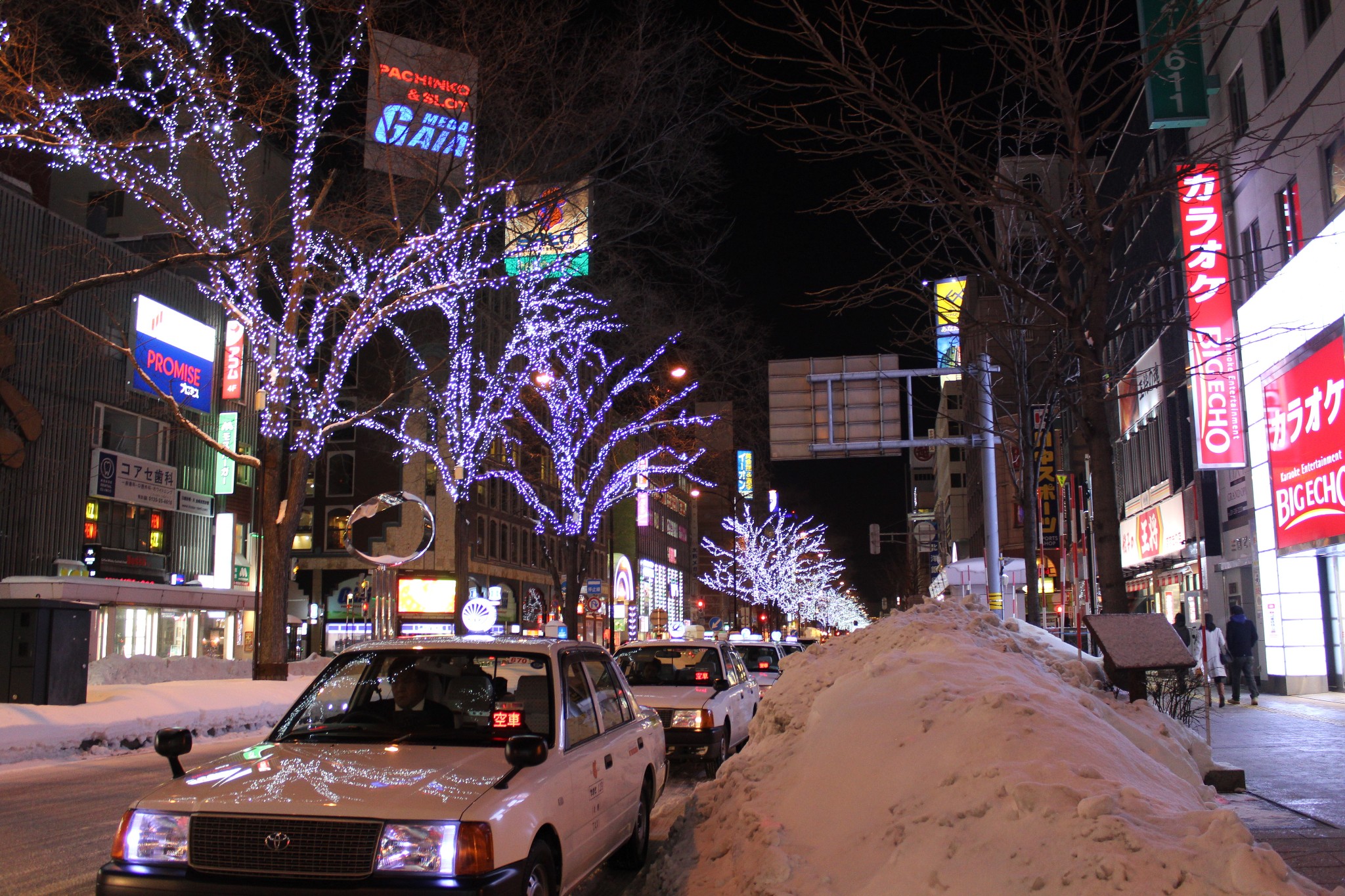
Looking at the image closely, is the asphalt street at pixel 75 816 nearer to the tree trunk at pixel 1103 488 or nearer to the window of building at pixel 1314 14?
the tree trunk at pixel 1103 488

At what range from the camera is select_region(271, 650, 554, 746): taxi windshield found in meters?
5.67

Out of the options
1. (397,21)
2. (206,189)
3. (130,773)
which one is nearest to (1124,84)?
(130,773)

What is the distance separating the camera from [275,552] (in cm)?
1988

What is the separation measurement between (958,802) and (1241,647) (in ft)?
56.4

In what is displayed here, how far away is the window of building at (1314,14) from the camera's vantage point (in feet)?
61.4

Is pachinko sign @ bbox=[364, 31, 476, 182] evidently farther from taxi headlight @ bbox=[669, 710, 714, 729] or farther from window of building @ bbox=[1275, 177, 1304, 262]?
window of building @ bbox=[1275, 177, 1304, 262]

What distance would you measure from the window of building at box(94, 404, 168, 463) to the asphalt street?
25538 mm

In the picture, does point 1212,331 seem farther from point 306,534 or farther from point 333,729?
point 306,534

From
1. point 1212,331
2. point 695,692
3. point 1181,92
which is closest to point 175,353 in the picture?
point 695,692

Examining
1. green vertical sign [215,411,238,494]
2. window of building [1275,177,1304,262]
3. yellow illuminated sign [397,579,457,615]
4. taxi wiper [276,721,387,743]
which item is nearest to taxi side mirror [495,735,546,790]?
taxi wiper [276,721,387,743]

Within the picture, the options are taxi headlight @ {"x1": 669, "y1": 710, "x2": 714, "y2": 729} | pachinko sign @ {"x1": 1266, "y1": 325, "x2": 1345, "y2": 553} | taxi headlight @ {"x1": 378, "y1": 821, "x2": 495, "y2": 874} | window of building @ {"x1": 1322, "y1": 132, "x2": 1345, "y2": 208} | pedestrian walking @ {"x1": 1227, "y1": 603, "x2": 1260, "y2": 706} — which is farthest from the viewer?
pedestrian walking @ {"x1": 1227, "y1": 603, "x2": 1260, "y2": 706}

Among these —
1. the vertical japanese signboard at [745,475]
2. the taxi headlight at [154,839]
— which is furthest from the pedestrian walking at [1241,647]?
the vertical japanese signboard at [745,475]

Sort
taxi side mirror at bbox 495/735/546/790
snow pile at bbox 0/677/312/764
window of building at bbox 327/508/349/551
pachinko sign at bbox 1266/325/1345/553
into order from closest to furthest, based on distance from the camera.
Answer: taxi side mirror at bbox 495/735/546/790, snow pile at bbox 0/677/312/764, pachinko sign at bbox 1266/325/1345/553, window of building at bbox 327/508/349/551

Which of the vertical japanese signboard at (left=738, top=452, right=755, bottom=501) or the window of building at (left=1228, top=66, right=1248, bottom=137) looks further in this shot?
the vertical japanese signboard at (left=738, top=452, right=755, bottom=501)
